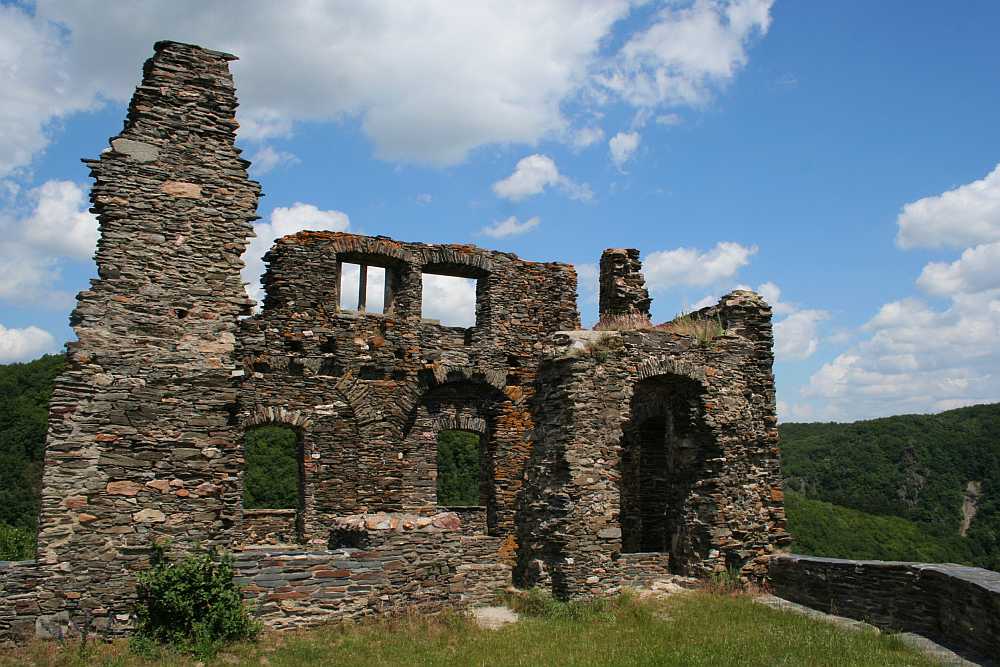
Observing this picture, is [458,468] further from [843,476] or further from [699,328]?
[843,476]

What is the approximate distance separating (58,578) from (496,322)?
9.60 metres

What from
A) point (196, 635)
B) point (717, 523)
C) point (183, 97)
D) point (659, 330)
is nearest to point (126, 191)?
point (183, 97)

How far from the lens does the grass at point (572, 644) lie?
27.5 feet

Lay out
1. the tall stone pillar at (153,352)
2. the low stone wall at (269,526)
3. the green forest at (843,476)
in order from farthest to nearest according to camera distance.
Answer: the green forest at (843,476), the low stone wall at (269,526), the tall stone pillar at (153,352)

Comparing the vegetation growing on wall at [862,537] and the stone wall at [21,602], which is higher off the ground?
the stone wall at [21,602]

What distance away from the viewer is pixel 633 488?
16547 mm

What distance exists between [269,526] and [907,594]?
12.2 metres

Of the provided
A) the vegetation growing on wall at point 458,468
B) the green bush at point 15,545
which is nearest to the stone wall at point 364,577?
the green bush at point 15,545

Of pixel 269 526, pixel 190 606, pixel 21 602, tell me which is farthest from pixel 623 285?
pixel 21 602

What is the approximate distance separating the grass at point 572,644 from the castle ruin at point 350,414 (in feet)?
2.14

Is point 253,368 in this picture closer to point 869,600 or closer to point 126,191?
point 126,191

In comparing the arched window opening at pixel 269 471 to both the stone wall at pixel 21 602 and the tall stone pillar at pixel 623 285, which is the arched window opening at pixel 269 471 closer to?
the tall stone pillar at pixel 623 285

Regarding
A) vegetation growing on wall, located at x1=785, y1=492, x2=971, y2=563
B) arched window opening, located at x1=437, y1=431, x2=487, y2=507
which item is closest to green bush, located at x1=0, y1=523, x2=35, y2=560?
arched window opening, located at x1=437, y1=431, x2=487, y2=507

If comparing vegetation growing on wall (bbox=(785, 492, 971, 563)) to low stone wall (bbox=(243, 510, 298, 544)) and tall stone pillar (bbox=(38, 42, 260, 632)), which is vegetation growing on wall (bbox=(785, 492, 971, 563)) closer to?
low stone wall (bbox=(243, 510, 298, 544))
